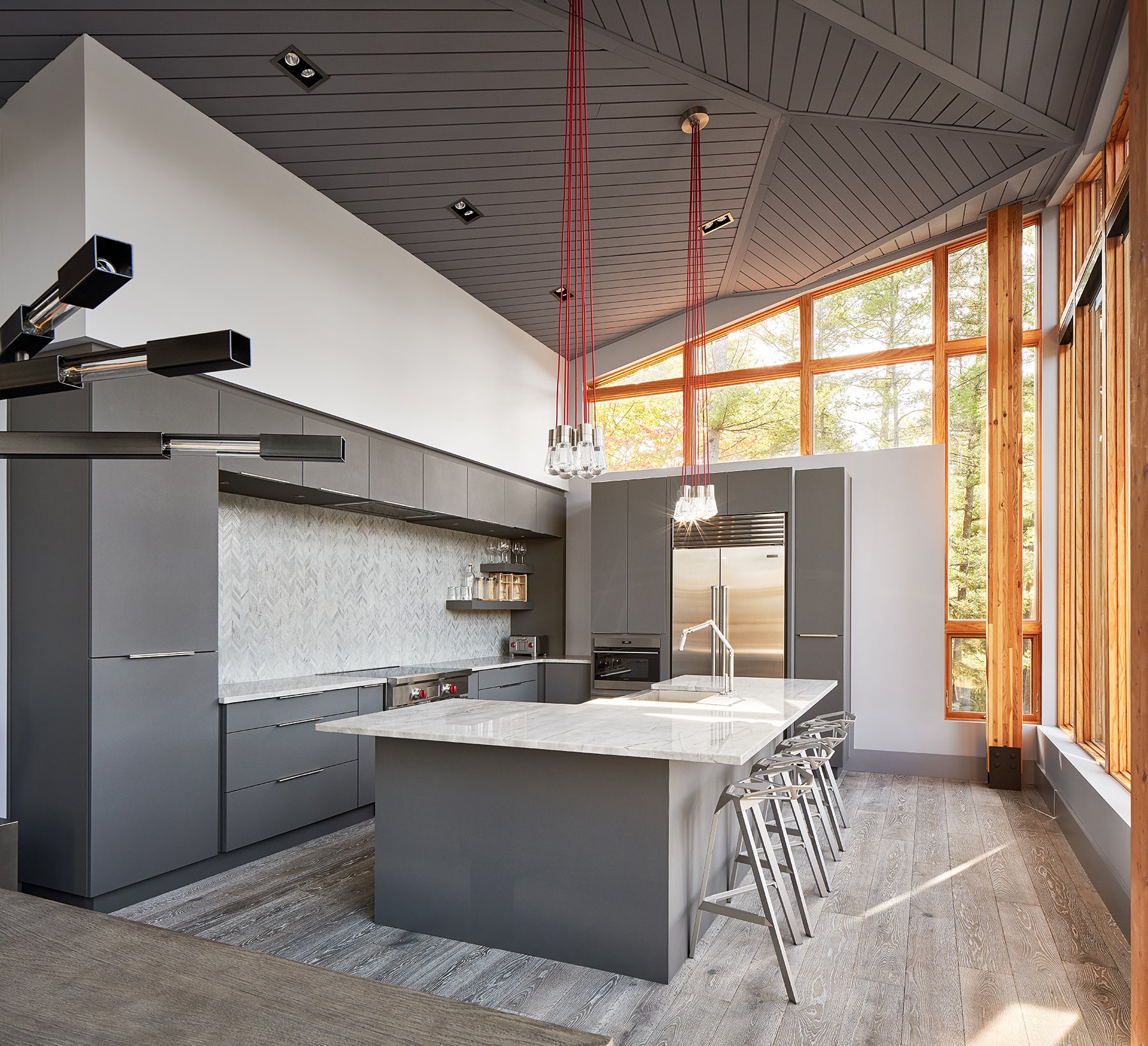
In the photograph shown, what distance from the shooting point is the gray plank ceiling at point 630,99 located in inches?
131

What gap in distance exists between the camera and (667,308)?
7.02 meters

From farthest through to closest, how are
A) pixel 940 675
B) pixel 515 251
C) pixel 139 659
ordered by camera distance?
pixel 940 675, pixel 515 251, pixel 139 659

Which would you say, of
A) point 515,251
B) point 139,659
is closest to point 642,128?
point 515,251

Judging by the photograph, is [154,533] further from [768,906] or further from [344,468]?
[768,906]

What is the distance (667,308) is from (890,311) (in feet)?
5.84

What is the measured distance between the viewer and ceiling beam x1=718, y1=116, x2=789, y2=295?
4.40 meters

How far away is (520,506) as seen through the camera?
21.8 ft

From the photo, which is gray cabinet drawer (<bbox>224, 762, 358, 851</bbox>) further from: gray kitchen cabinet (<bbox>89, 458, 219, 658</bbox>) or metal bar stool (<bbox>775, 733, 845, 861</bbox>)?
metal bar stool (<bbox>775, 733, 845, 861</bbox>)

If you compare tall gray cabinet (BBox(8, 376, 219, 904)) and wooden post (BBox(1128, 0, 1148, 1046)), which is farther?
tall gray cabinet (BBox(8, 376, 219, 904))

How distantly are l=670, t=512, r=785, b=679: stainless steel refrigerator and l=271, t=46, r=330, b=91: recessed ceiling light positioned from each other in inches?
154

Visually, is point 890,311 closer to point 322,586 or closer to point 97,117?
point 322,586

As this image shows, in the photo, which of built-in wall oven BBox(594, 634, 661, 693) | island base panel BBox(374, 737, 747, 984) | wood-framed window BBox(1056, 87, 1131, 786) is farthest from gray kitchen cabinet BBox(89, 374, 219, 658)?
wood-framed window BBox(1056, 87, 1131, 786)

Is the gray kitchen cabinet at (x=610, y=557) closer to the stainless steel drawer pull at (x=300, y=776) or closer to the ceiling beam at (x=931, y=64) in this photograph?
the stainless steel drawer pull at (x=300, y=776)

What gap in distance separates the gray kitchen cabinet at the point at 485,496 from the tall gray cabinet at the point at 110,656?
234 cm
